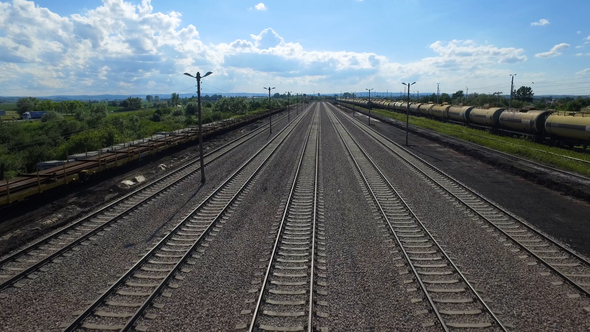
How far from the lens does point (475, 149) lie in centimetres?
3303

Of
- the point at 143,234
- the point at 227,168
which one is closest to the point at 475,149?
the point at 227,168

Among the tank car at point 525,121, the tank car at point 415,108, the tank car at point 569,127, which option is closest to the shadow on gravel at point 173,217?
the tank car at point 569,127

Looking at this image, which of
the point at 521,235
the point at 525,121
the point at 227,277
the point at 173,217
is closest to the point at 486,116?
the point at 525,121

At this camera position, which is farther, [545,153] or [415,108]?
[415,108]

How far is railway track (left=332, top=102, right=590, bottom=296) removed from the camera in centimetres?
1045

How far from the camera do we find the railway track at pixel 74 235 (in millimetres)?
10672

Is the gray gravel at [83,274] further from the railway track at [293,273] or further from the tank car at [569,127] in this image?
the tank car at [569,127]

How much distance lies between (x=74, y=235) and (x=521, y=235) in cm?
Result: 1667

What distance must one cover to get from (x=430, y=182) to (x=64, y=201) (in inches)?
789

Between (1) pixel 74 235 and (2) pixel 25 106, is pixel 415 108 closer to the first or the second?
(1) pixel 74 235

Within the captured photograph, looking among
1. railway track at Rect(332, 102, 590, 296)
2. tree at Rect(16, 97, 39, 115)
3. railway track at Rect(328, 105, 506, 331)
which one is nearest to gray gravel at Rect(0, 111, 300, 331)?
railway track at Rect(328, 105, 506, 331)

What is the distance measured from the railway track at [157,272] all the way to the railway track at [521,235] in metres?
10.8

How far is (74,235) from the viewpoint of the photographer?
13.2 m

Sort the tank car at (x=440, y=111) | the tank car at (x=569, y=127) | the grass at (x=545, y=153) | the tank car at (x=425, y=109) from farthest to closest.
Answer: the tank car at (x=425, y=109), the tank car at (x=440, y=111), the tank car at (x=569, y=127), the grass at (x=545, y=153)
